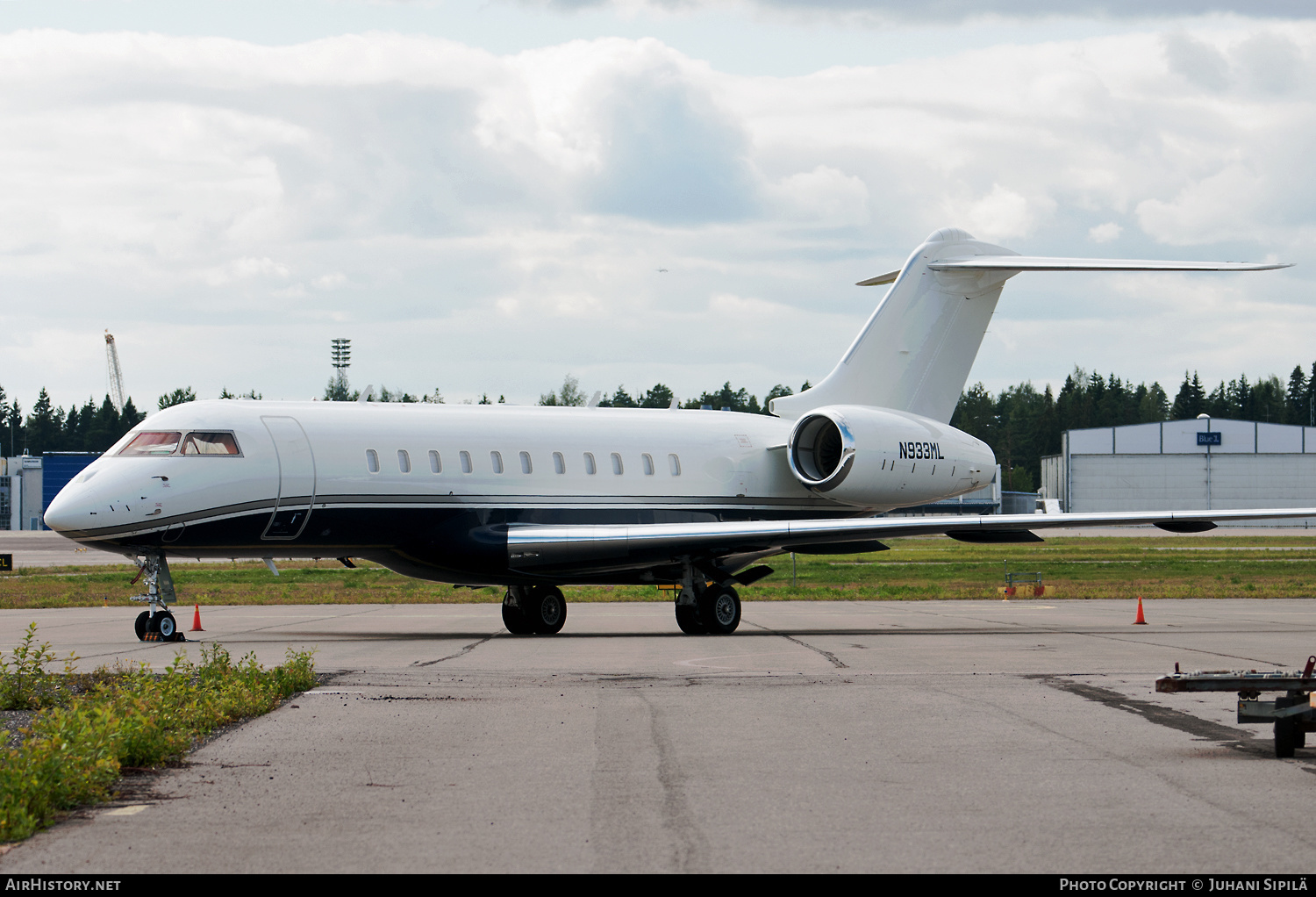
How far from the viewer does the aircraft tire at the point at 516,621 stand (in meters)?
24.3

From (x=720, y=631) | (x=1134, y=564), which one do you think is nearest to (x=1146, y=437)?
(x=1134, y=564)

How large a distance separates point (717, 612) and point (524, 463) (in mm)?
4030

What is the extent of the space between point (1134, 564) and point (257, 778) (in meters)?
47.6

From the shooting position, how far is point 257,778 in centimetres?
920

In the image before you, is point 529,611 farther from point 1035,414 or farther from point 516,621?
point 1035,414

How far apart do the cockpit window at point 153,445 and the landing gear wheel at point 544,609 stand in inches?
254

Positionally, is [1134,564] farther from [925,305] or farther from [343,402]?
[343,402]

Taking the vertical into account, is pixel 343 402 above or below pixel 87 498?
above

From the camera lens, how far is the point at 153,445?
20.9 meters

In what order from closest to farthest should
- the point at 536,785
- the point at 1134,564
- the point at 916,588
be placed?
the point at 536,785
the point at 916,588
the point at 1134,564

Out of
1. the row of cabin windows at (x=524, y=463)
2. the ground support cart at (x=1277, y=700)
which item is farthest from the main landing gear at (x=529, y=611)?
the ground support cart at (x=1277, y=700)

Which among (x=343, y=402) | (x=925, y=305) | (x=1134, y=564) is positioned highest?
(x=925, y=305)

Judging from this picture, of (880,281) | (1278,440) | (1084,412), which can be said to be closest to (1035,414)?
(1084,412)
